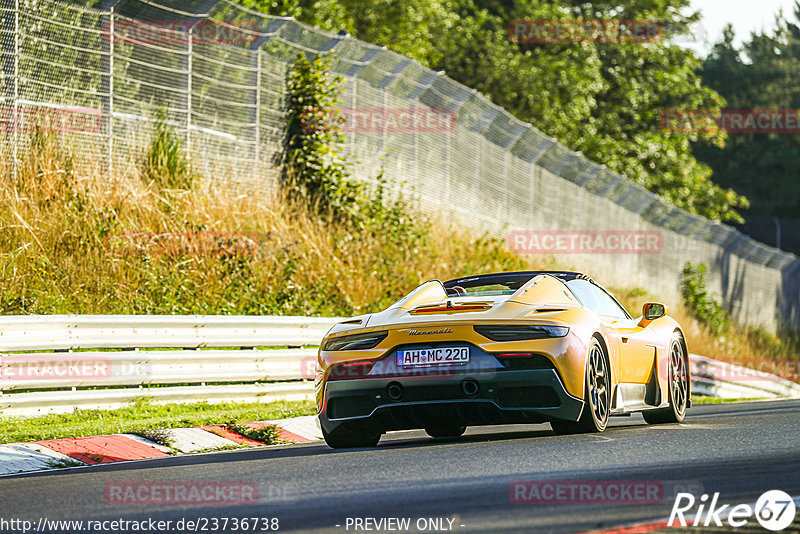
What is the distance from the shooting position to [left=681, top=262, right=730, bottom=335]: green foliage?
33000 millimetres

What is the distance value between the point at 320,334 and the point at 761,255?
25850mm

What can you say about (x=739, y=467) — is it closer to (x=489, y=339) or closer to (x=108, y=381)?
(x=489, y=339)

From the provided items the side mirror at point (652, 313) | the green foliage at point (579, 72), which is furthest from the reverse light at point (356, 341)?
the green foliage at point (579, 72)

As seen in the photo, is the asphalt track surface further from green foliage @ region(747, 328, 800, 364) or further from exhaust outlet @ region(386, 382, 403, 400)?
green foliage @ region(747, 328, 800, 364)

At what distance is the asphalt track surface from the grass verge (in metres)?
1.17

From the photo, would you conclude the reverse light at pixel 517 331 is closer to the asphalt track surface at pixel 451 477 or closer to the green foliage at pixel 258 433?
the asphalt track surface at pixel 451 477

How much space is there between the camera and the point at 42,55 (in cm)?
1570

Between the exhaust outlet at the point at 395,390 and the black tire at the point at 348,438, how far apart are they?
651 millimetres

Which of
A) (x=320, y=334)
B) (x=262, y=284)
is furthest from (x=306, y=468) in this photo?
(x=262, y=284)

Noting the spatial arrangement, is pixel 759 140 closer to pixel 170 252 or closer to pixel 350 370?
→ pixel 170 252

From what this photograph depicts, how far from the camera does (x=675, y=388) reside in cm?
1110

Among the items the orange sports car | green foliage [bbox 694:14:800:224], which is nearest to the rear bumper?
the orange sports car

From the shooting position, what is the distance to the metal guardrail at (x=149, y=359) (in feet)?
34.4

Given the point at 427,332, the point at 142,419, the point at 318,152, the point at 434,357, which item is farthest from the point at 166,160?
the point at 434,357
